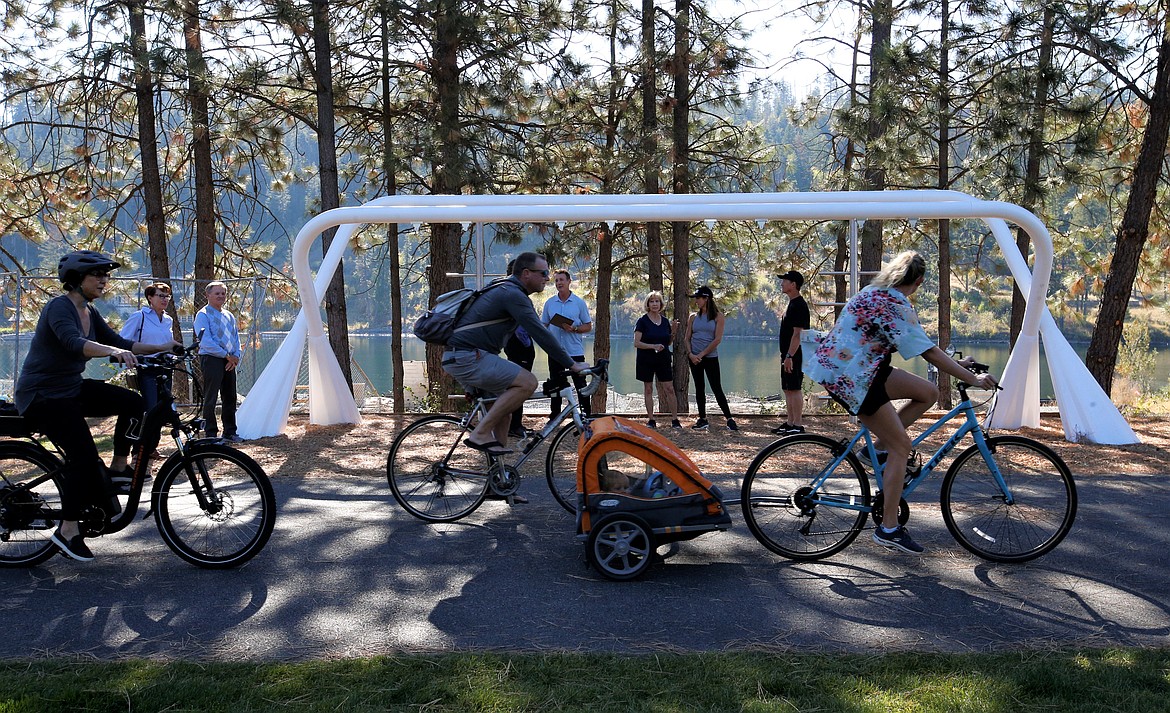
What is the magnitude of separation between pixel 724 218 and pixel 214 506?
5303 mm

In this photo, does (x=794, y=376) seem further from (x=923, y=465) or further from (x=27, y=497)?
(x=27, y=497)

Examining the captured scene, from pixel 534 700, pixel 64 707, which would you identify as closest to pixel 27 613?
pixel 64 707

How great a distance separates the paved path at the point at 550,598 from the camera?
419cm

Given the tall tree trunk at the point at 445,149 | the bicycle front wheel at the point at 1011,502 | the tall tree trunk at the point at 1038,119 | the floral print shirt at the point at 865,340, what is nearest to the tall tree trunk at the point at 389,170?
the tall tree trunk at the point at 445,149

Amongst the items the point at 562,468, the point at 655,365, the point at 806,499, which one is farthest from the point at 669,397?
the point at 806,499

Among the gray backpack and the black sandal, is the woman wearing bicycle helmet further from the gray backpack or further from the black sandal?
the black sandal

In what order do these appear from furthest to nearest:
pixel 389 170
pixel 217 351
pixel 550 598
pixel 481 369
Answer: pixel 389 170, pixel 217 351, pixel 481 369, pixel 550 598

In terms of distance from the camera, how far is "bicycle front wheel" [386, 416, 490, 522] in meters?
6.16

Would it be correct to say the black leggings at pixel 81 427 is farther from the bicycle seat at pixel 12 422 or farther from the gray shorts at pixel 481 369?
the gray shorts at pixel 481 369

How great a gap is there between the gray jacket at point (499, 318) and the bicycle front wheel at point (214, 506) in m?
1.52

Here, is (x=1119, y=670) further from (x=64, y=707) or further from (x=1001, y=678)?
(x=64, y=707)

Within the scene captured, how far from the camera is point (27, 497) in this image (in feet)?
17.0

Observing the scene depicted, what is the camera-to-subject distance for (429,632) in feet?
14.1

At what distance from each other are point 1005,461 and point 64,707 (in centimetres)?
452
